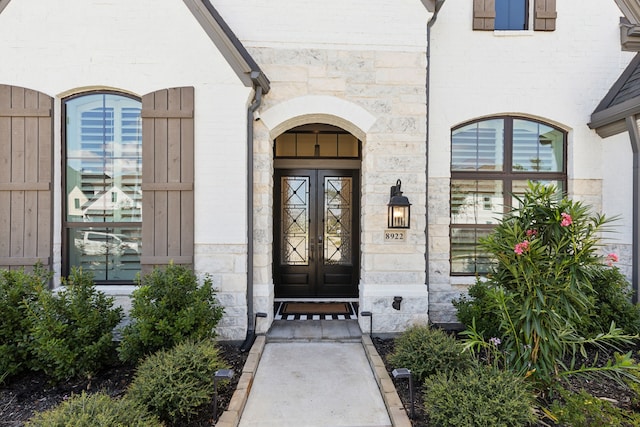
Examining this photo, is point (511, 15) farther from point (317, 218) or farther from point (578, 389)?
point (578, 389)

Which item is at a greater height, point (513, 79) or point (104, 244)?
point (513, 79)

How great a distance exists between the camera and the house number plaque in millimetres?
4832

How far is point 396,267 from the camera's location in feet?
15.8

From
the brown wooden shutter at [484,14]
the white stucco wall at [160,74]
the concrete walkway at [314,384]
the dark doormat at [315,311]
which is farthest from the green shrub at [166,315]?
the brown wooden shutter at [484,14]

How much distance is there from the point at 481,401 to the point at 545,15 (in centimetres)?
559

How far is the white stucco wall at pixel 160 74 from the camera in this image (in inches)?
170

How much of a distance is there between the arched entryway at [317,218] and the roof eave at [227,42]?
1966 mm

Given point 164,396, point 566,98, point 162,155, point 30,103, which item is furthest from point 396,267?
point 30,103

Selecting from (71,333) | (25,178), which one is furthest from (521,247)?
(25,178)

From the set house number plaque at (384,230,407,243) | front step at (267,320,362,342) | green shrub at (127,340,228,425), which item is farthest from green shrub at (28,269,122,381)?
house number plaque at (384,230,407,243)

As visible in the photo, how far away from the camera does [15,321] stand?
3.64 m

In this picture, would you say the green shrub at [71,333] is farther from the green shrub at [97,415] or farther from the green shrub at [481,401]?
the green shrub at [481,401]

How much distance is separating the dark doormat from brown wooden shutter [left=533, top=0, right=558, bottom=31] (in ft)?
17.2

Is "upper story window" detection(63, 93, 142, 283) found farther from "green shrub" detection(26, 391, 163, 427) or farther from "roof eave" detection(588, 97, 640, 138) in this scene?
"roof eave" detection(588, 97, 640, 138)
